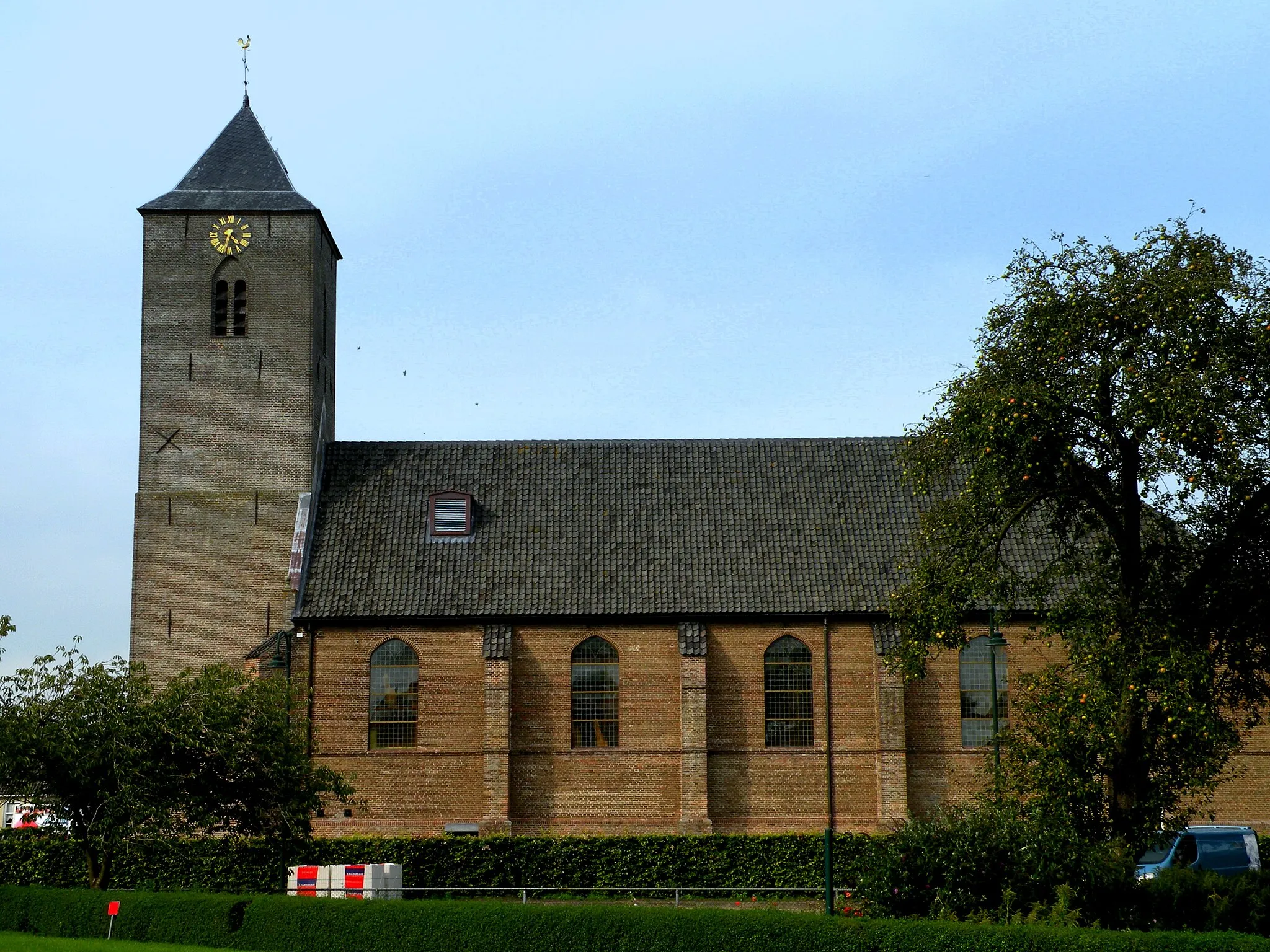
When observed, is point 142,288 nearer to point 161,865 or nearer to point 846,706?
point 161,865

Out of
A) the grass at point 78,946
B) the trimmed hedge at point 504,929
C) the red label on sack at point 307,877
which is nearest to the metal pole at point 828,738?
the red label on sack at point 307,877

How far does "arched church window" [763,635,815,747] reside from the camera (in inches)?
1507

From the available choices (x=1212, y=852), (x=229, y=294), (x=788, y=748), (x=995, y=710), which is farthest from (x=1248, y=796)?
(x=229, y=294)

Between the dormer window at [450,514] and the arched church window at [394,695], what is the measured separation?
3706 millimetres

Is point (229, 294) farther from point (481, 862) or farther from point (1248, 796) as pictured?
point (1248, 796)

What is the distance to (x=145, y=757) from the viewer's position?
28469mm

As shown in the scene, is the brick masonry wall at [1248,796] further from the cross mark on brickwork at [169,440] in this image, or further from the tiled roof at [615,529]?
the cross mark on brickwork at [169,440]

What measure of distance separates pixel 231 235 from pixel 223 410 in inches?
200

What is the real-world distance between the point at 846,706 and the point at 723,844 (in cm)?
667

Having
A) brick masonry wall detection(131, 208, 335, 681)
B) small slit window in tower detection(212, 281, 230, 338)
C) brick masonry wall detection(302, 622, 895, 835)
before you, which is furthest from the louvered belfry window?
brick masonry wall detection(302, 622, 895, 835)

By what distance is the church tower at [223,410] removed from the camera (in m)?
40.0

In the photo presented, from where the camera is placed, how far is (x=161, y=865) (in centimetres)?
3244

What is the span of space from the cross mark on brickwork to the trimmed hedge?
53.3 ft

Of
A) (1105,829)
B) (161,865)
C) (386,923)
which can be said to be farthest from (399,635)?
(1105,829)
